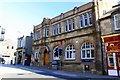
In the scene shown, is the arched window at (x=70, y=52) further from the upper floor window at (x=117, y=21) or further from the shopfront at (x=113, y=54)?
the upper floor window at (x=117, y=21)

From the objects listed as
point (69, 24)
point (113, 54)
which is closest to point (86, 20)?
point (69, 24)

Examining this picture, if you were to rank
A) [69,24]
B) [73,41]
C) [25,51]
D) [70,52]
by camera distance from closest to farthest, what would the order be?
[73,41]
[70,52]
[69,24]
[25,51]

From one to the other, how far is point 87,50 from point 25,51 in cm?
2110

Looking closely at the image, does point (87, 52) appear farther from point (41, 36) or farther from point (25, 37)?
point (25, 37)

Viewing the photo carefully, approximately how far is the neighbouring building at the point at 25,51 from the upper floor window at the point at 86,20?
19.1m

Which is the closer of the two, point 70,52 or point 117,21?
point 117,21

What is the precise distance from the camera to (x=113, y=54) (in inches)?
661

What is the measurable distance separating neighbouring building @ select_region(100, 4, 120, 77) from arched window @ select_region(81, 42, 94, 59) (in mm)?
2001

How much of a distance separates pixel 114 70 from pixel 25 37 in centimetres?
2666

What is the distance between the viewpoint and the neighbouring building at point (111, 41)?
646 inches

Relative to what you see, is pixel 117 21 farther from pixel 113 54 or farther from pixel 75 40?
pixel 75 40

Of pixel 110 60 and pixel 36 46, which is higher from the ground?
pixel 36 46

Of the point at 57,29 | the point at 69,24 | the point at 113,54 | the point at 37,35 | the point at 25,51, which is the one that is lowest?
the point at 113,54

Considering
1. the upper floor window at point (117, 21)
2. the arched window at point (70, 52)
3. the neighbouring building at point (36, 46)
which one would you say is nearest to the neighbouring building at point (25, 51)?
the neighbouring building at point (36, 46)
